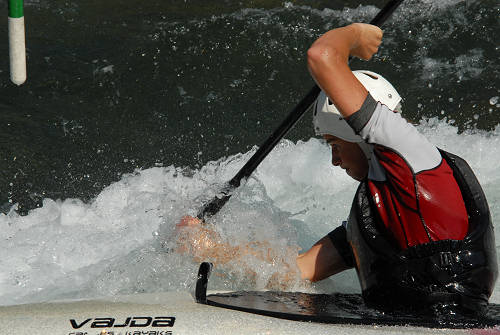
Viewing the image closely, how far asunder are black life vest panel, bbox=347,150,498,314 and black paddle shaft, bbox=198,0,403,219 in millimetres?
828

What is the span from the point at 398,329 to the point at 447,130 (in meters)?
3.11

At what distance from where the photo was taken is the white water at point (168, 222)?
3.09m

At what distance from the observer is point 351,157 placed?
2.61 metres

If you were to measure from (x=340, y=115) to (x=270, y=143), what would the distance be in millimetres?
839

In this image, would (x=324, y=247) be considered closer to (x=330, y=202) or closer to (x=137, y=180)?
(x=330, y=202)

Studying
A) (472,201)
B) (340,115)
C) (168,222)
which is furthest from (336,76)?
(168,222)

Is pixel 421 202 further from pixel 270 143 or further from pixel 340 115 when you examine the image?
pixel 270 143

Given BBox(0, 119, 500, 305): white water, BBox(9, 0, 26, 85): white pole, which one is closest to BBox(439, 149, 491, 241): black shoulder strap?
BBox(0, 119, 500, 305): white water

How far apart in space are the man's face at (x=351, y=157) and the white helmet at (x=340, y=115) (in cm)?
3

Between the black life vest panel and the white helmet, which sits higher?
the white helmet

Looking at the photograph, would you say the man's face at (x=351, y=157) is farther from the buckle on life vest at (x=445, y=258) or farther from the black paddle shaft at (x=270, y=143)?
the black paddle shaft at (x=270, y=143)

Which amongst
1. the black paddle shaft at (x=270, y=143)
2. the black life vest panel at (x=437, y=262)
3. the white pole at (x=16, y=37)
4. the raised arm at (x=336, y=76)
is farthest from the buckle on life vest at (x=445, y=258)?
the white pole at (x=16, y=37)

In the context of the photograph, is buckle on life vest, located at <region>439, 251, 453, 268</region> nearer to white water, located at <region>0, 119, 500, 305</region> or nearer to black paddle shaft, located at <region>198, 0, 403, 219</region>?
white water, located at <region>0, 119, 500, 305</region>

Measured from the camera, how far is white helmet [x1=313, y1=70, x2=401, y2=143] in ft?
8.43
